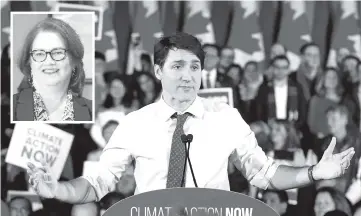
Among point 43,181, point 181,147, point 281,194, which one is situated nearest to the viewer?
point 43,181

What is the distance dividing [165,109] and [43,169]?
516mm

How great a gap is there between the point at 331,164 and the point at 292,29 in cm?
57

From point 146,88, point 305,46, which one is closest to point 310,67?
point 305,46

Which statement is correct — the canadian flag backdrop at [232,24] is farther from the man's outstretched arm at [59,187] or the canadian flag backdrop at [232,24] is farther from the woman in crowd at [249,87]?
the man's outstretched arm at [59,187]

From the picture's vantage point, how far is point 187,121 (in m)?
2.30

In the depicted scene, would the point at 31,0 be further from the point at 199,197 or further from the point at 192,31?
the point at 199,197

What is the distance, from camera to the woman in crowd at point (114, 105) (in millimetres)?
2393

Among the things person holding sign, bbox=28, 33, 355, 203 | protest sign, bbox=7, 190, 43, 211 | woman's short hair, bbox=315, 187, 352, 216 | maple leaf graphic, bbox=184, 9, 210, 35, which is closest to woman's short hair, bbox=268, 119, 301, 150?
person holding sign, bbox=28, 33, 355, 203

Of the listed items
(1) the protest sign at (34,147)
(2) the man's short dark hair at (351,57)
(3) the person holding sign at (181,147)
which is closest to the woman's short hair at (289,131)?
(3) the person holding sign at (181,147)

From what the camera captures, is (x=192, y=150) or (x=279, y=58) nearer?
(x=192, y=150)

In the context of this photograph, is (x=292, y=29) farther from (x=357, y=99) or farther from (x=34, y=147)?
(x=34, y=147)

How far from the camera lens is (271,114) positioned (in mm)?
2389

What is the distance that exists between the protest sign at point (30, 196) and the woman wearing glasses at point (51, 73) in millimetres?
295

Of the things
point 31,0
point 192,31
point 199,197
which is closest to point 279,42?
point 192,31
